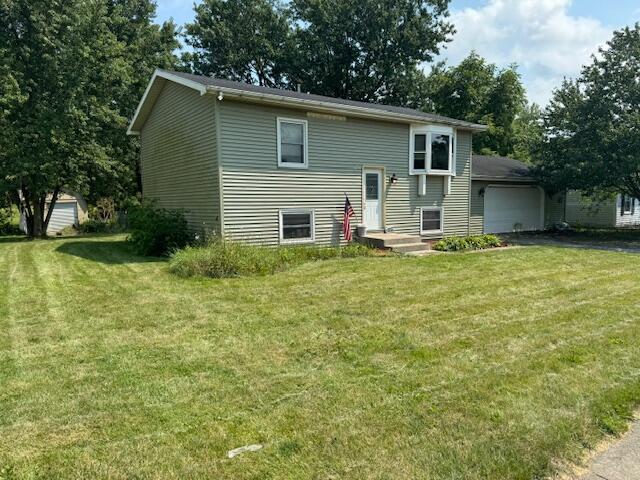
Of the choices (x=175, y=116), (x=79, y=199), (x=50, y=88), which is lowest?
(x=79, y=199)

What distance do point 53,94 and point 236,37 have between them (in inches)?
573

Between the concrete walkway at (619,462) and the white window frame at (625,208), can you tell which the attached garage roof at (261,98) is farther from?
the white window frame at (625,208)

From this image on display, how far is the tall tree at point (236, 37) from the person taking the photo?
28562 millimetres

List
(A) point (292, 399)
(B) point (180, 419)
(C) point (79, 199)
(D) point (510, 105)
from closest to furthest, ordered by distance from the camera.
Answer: (B) point (180, 419) < (A) point (292, 399) < (C) point (79, 199) < (D) point (510, 105)

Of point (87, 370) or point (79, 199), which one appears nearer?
point (87, 370)

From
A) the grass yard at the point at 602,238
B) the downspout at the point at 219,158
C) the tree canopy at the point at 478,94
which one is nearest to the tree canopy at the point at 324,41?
the tree canopy at the point at 478,94

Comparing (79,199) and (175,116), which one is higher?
(175,116)

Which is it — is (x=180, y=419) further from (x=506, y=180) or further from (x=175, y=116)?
(x=506, y=180)

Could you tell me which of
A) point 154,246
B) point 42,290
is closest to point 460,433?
point 42,290

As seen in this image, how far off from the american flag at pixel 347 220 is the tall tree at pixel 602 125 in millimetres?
9581

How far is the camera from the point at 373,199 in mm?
12828

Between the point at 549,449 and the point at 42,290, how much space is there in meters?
7.32

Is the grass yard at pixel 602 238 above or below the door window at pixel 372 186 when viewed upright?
below

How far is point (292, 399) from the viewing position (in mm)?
3240
